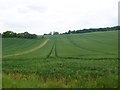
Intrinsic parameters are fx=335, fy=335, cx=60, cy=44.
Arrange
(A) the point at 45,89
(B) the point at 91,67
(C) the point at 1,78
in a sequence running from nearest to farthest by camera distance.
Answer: (A) the point at 45,89 → (C) the point at 1,78 → (B) the point at 91,67

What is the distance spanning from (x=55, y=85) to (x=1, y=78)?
3.25 m

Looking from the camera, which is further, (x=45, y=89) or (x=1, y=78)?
(x=1, y=78)

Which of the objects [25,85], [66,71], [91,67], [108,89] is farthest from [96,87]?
[91,67]

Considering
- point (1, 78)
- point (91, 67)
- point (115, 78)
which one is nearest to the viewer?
point (115, 78)

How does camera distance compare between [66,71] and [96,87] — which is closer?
[96,87]

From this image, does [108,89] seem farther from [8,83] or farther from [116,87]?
[8,83]

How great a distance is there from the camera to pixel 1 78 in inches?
589

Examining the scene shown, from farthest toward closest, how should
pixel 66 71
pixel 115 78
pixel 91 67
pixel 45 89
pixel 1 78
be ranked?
pixel 91 67, pixel 66 71, pixel 1 78, pixel 115 78, pixel 45 89

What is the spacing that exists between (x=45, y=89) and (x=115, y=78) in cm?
300

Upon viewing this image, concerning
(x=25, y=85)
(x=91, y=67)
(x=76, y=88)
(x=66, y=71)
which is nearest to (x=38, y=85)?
(x=25, y=85)

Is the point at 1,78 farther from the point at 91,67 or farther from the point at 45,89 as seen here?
the point at 91,67

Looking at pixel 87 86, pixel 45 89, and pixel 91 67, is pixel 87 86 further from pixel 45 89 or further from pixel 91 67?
pixel 91 67

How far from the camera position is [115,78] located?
44.4 ft

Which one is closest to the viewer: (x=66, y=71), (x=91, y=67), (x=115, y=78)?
(x=115, y=78)
